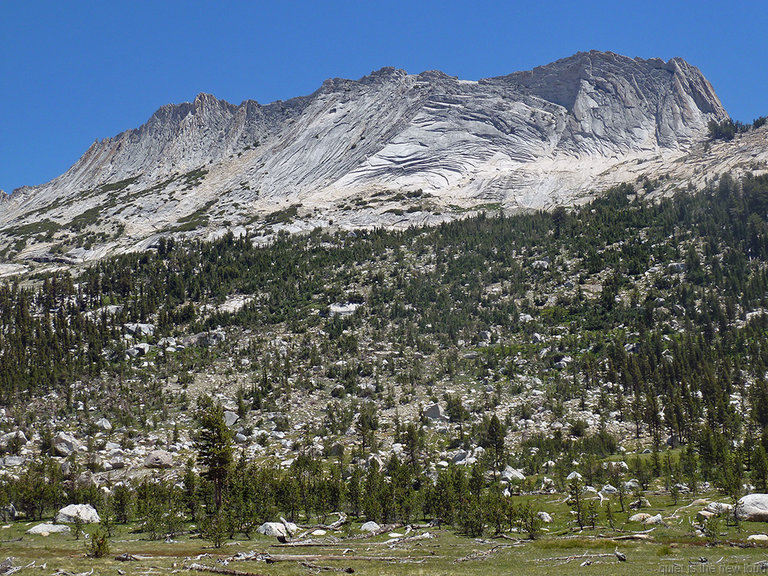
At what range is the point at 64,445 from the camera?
237ft

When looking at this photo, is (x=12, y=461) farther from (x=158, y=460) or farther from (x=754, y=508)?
(x=754, y=508)

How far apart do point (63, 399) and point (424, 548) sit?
72.1m

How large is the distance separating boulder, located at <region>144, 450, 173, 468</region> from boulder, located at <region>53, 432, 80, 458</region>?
10.2 metres

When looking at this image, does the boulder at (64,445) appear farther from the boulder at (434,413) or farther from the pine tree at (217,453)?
the boulder at (434,413)

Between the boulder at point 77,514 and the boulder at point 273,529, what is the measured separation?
1526 cm

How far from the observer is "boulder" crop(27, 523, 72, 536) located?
1734 inches

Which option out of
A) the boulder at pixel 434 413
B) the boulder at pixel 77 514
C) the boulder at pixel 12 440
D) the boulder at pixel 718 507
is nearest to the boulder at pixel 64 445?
the boulder at pixel 12 440

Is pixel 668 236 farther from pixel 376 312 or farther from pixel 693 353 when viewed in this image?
pixel 376 312

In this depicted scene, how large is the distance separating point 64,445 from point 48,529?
1214 inches

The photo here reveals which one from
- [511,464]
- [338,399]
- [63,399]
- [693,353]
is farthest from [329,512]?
[693,353]

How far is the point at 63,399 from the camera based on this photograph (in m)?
89.1

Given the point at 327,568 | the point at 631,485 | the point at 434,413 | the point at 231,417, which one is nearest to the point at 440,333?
the point at 434,413

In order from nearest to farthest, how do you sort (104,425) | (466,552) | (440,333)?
(466,552)
(104,425)
(440,333)

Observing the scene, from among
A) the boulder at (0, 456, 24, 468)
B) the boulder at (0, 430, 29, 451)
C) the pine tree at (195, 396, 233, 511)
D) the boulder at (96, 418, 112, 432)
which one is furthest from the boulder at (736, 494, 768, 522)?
the boulder at (0, 430, 29, 451)
